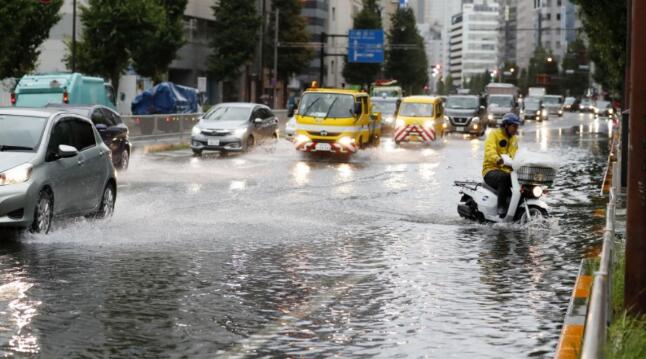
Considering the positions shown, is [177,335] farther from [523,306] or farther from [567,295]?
[567,295]

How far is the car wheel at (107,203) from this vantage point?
598 inches

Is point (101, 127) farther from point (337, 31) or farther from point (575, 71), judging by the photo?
point (575, 71)

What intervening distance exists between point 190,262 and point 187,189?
9492 mm

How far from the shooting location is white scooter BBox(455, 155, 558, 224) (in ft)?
50.2

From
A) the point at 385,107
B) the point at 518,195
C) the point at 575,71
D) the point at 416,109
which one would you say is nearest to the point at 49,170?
the point at 518,195

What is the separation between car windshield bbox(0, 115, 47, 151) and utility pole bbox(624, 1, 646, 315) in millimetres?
7754

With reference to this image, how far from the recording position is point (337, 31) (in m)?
162

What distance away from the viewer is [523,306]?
931 cm

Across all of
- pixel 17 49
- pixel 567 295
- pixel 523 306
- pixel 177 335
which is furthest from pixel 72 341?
pixel 17 49

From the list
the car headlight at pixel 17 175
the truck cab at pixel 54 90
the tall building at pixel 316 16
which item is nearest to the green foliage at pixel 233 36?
the truck cab at pixel 54 90

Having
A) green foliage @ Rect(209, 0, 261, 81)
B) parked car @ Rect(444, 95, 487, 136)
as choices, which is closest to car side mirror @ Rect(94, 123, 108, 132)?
parked car @ Rect(444, 95, 487, 136)

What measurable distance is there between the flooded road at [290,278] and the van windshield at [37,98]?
58.6 ft

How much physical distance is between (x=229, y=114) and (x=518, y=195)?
20588mm

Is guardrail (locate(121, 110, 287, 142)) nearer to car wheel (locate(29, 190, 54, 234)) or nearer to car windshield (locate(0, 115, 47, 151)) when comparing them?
car windshield (locate(0, 115, 47, 151))
